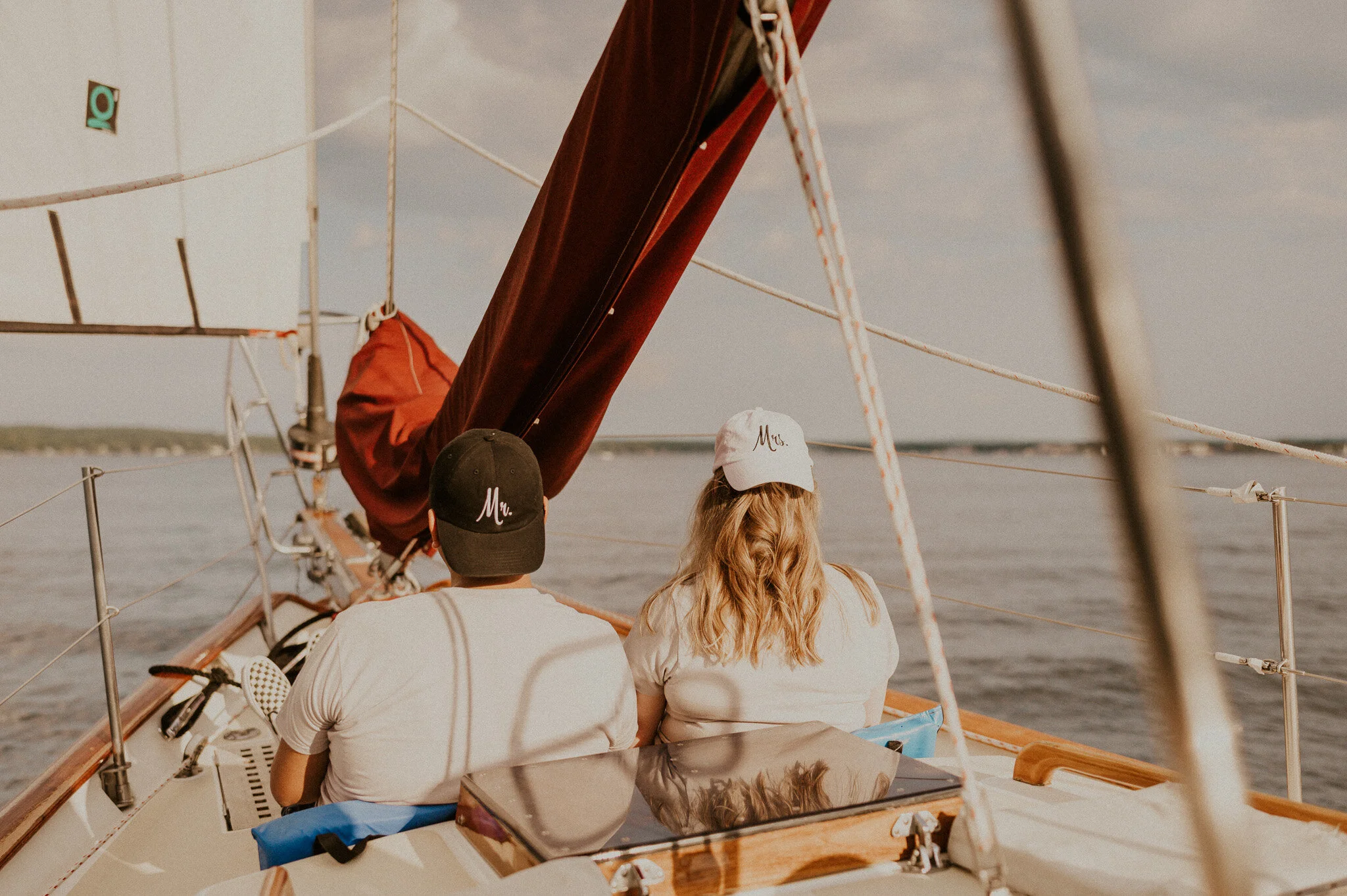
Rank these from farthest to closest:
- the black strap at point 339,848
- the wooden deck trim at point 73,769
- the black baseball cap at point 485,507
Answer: the wooden deck trim at point 73,769 < the black baseball cap at point 485,507 < the black strap at point 339,848

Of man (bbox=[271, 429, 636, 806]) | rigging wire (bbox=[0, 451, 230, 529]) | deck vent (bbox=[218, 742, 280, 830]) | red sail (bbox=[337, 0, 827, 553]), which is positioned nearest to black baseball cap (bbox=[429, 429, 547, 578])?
man (bbox=[271, 429, 636, 806])

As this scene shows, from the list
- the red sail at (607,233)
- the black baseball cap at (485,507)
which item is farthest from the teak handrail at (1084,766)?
the red sail at (607,233)

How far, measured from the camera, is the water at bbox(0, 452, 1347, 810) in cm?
689

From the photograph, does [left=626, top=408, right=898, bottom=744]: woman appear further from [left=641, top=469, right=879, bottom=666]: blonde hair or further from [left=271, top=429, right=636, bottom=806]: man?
[left=271, top=429, right=636, bottom=806]: man

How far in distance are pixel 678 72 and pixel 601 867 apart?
107cm

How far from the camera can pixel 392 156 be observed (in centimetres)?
305

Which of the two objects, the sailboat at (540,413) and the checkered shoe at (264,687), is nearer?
the sailboat at (540,413)

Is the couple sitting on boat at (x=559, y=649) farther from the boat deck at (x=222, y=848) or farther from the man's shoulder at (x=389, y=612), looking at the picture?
the boat deck at (x=222, y=848)

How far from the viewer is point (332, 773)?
1.46 m

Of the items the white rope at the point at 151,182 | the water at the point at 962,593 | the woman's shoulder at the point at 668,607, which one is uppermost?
the white rope at the point at 151,182

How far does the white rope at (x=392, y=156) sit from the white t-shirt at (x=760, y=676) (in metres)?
1.86

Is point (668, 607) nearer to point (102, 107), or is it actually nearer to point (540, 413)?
point (540, 413)

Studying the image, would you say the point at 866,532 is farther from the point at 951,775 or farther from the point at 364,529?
the point at 951,775

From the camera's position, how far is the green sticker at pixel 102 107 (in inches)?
118
